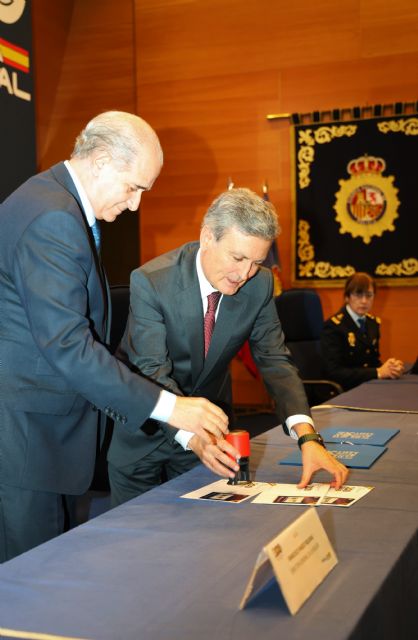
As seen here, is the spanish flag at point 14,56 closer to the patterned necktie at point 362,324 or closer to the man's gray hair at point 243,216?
the man's gray hair at point 243,216

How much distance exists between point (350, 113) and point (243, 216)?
4870 mm

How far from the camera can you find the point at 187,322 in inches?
84.4

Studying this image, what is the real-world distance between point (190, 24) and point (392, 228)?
107 inches

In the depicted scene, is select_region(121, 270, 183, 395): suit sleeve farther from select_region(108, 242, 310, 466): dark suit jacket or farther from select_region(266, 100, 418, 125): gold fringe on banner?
select_region(266, 100, 418, 125): gold fringe on banner

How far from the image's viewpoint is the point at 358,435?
242 centimetres

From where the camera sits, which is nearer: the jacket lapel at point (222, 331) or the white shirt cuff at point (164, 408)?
the white shirt cuff at point (164, 408)

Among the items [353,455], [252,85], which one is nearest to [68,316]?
[353,455]

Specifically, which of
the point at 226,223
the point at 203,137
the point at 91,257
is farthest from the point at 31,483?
the point at 203,137

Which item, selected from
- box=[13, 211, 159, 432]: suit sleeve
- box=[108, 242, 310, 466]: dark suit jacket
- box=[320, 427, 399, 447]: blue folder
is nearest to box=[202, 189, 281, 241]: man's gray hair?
box=[108, 242, 310, 466]: dark suit jacket

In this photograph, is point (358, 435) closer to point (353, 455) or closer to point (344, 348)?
point (353, 455)

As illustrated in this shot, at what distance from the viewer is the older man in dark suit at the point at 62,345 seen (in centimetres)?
159

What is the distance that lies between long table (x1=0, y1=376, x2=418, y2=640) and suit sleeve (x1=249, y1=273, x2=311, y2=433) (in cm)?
54

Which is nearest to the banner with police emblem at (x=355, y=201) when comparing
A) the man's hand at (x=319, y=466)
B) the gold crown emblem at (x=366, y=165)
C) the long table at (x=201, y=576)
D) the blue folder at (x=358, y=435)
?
the gold crown emblem at (x=366, y=165)

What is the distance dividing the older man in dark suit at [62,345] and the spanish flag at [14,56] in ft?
4.95
